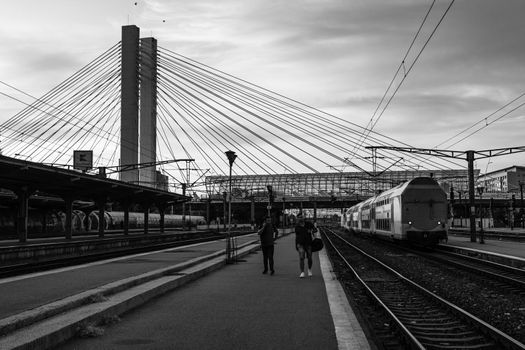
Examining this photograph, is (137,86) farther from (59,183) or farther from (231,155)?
(231,155)

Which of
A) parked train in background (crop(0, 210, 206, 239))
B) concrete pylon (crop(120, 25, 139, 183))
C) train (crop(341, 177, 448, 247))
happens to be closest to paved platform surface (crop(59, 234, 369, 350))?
train (crop(341, 177, 448, 247))

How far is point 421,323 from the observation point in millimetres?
9039

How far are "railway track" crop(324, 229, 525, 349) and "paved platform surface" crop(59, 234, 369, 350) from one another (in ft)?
2.05

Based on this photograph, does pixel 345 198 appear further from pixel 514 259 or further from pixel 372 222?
pixel 514 259

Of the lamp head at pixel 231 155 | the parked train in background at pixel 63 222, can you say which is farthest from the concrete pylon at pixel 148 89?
the lamp head at pixel 231 155

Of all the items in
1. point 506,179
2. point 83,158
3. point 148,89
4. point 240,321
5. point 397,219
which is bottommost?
point 240,321

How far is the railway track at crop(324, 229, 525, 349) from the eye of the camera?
7.39 m

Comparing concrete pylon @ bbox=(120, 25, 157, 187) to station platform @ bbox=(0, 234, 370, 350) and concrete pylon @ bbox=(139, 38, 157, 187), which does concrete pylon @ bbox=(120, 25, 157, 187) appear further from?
station platform @ bbox=(0, 234, 370, 350)

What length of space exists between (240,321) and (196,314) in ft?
3.03

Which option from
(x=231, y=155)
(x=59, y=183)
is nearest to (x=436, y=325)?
(x=231, y=155)

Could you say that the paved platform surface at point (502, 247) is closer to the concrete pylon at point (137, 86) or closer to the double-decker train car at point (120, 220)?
the concrete pylon at point (137, 86)

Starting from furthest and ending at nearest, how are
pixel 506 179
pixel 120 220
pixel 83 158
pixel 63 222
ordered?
1. pixel 506 179
2. pixel 120 220
3. pixel 63 222
4. pixel 83 158

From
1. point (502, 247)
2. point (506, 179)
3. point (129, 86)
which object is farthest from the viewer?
point (506, 179)

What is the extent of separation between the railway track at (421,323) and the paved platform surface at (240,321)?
63 cm
